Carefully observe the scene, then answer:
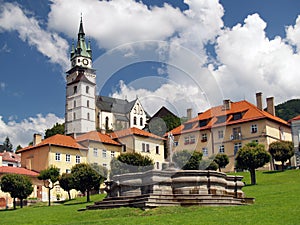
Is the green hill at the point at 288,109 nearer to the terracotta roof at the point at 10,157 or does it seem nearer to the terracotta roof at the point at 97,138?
the terracotta roof at the point at 97,138

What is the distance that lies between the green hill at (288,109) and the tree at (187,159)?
5541 cm

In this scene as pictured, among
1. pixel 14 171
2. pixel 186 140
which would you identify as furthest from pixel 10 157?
pixel 186 140

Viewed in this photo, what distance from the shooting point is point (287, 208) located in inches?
710

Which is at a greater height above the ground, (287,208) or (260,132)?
(260,132)

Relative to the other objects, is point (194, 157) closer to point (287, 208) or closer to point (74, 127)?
point (287, 208)

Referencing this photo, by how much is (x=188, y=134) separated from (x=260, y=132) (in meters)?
10.6

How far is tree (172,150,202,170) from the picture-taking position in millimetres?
50350

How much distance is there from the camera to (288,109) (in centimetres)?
10919

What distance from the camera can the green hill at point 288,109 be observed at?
104 metres

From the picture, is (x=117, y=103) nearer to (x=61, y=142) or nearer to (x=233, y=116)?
(x=61, y=142)

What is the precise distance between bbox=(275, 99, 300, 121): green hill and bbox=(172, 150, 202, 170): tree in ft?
182

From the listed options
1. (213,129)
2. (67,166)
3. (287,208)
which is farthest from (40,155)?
(287,208)

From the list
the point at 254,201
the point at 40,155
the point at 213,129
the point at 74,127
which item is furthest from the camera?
the point at 74,127

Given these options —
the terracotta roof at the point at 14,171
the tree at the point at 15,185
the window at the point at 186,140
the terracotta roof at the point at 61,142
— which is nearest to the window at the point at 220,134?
the window at the point at 186,140
